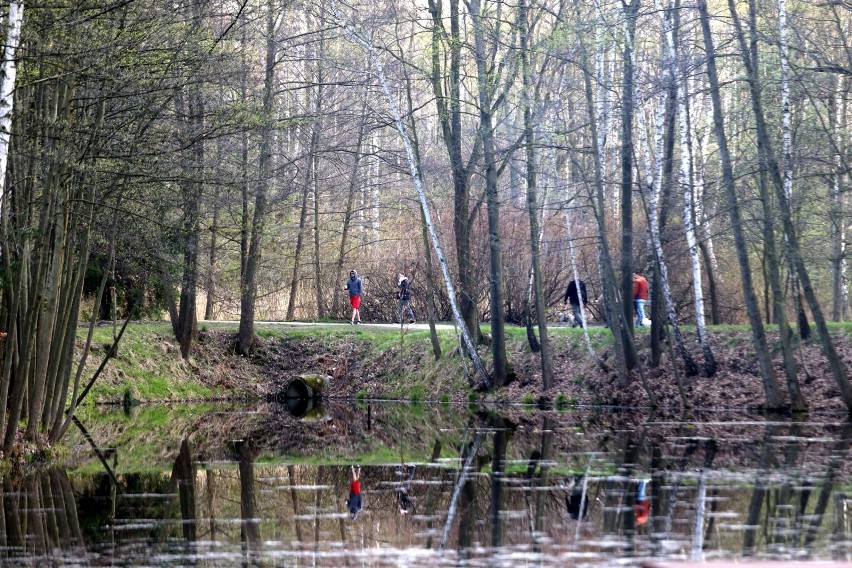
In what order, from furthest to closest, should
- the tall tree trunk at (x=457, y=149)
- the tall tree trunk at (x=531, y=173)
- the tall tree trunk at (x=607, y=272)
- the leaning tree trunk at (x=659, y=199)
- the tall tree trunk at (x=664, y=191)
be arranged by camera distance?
the tall tree trunk at (x=457, y=149)
the tall tree trunk at (x=531, y=173)
the tall tree trunk at (x=607, y=272)
the tall tree trunk at (x=664, y=191)
the leaning tree trunk at (x=659, y=199)

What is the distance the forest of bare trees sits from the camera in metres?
14.2

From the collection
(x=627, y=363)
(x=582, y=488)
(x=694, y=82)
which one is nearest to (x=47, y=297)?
(x=582, y=488)

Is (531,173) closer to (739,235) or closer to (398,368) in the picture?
(739,235)

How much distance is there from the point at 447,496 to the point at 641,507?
2.31 m

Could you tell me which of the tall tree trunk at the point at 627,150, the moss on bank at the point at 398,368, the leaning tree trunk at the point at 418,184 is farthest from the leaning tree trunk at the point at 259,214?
the tall tree trunk at the point at 627,150

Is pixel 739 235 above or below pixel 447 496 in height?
above

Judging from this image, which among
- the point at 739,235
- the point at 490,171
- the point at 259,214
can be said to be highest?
the point at 490,171

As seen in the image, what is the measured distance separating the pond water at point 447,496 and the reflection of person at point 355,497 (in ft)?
0.34

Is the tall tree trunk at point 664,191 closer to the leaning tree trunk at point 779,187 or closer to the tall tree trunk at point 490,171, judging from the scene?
the leaning tree trunk at point 779,187

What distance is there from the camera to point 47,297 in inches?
588

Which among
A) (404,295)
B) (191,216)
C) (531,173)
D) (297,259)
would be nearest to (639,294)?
(404,295)

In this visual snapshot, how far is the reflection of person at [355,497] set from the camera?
11.0 metres

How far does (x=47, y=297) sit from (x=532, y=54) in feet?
44.5

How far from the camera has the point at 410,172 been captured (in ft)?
86.4
